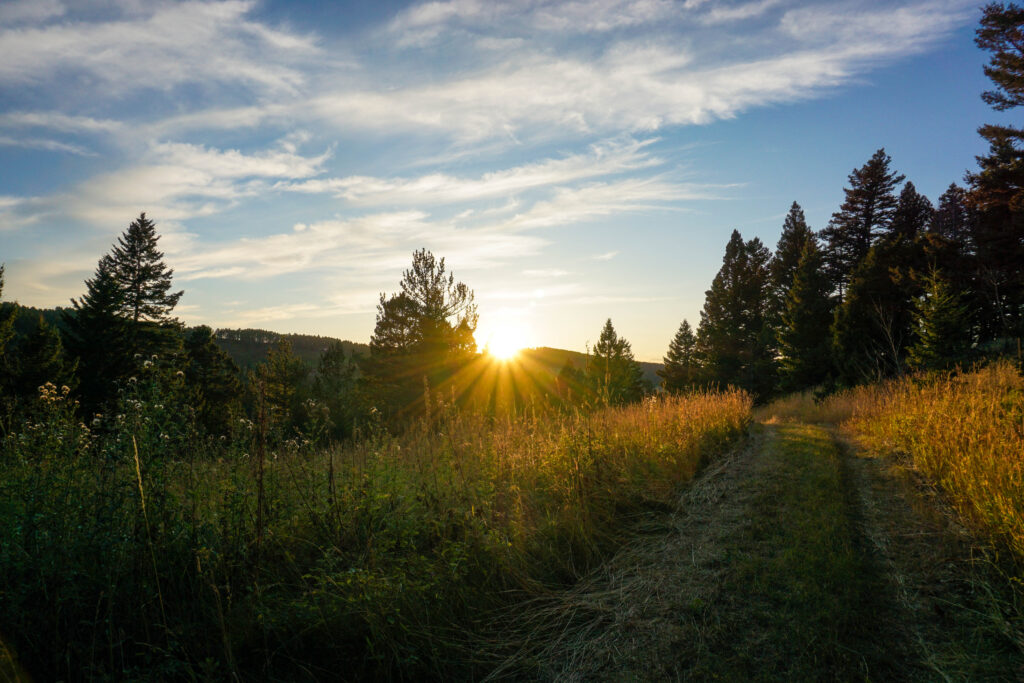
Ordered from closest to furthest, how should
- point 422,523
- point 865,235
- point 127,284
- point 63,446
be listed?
point 63,446
point 422,523
point 127,284
point 865,235

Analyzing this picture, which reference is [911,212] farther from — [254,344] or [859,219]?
[254,344]

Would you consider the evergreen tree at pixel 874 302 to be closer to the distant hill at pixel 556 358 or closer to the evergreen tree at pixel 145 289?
the distant hill at pixel 556 358

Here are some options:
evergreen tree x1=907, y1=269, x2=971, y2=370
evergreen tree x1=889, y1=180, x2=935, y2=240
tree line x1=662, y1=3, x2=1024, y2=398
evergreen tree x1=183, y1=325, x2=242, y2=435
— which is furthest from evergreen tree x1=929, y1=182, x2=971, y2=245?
evergreen tree x1=183, y1=325, x2=242, y2=435

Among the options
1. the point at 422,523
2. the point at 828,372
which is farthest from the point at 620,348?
the point at 422,523

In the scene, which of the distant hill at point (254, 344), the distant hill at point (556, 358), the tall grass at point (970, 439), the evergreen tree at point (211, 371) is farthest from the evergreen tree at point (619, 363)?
the distant hill at point (254, 344)

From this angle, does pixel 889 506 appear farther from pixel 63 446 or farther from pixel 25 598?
pixel 63 446

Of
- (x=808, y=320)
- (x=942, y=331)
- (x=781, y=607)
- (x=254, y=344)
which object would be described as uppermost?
(x=254, y=344)

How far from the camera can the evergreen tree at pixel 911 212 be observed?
105 ft

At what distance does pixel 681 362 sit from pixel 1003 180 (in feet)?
111

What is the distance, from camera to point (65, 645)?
8.41 feet

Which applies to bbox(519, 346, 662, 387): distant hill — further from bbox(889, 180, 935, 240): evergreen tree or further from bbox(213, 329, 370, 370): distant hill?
bbox(213, 329, 370, 370): distant hill

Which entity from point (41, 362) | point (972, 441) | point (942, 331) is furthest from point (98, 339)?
point (942, 331)

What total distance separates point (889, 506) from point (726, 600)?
3.61 m

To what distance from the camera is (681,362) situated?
48438 mm
